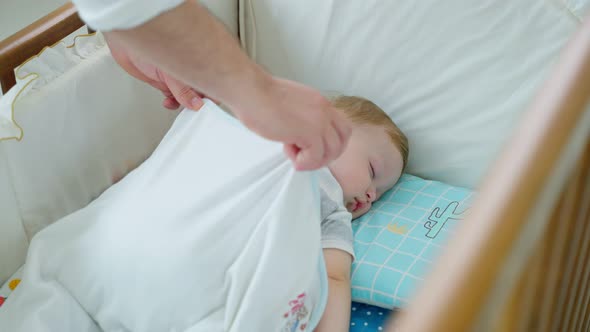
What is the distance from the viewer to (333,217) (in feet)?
3.78

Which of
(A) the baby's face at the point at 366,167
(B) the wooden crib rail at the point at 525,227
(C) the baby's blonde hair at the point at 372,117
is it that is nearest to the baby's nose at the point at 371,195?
(A) the baby's face at the point at 366,167

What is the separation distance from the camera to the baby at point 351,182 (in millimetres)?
1073

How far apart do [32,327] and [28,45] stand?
464 mm

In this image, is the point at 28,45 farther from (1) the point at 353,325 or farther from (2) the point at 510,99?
(2) the point at 510,99

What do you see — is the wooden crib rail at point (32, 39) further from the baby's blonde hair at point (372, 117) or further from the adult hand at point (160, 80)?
the baby's blonde hair at point (372, 117)

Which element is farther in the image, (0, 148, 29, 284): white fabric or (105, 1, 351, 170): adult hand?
(0, 148, 29, 284): white fabric

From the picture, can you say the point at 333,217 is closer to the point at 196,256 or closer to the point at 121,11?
the point at 196,256

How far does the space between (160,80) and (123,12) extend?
523 mm

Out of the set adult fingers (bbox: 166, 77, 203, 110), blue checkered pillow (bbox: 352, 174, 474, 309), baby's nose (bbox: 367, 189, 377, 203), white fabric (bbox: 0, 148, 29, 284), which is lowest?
blue checkered pillow (bbox: 352, 174, 474, 309)

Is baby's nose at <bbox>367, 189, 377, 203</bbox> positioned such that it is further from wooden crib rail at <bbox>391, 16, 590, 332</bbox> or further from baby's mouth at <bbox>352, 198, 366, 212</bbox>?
wooden crib rail at <bbox>391, 16, 590, 332</bbox>

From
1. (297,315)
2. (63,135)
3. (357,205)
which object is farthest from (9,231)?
(357,205)

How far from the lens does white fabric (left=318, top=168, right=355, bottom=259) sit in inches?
44.4

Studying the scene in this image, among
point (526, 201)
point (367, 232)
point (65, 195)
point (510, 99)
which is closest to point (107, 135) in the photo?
point (65, 195)

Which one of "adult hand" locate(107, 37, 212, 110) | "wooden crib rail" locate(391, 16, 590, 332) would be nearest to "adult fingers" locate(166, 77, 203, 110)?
"adult hand" locate(107, 37, 212, 110)
